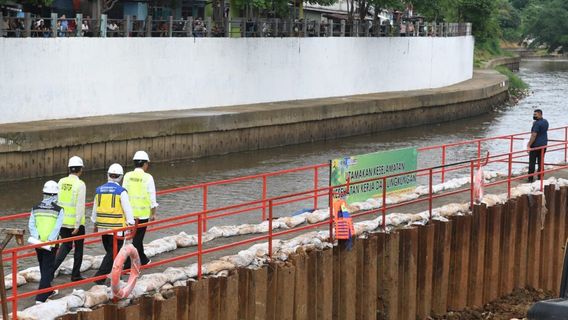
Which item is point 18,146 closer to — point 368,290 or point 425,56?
point 368,290

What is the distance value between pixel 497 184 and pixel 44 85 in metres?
17.0

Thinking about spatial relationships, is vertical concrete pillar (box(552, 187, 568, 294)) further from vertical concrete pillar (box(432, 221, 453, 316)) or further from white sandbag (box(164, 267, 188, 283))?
white sandbag (box(164, 267, 188, 283))

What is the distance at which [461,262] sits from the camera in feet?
60.0

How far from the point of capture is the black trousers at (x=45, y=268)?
12.7 m

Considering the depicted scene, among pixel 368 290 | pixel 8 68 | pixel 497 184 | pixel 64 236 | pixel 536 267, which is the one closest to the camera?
pixel 64 236

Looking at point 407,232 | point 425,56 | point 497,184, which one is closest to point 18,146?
point 497,184

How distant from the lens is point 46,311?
39.6 ft

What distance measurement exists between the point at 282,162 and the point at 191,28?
665 centimetres

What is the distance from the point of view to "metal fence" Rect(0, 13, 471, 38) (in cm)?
3498

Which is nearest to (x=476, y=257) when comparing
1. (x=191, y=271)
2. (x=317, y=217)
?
(x=317, y=217)

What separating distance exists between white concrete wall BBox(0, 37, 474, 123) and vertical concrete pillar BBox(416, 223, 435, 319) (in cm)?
1853

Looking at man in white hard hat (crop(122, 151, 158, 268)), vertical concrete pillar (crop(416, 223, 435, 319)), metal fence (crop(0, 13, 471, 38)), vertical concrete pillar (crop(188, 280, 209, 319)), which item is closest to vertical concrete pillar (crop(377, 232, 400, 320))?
vertical concrete pillar (crop(416, 223, 435, 319))

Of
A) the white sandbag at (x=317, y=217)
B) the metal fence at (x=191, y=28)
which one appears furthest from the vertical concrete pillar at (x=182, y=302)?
the metal fence at (x=191, y=28)

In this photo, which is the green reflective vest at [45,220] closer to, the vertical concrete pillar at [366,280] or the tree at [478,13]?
the vertical concrete pillar at [366,280]
